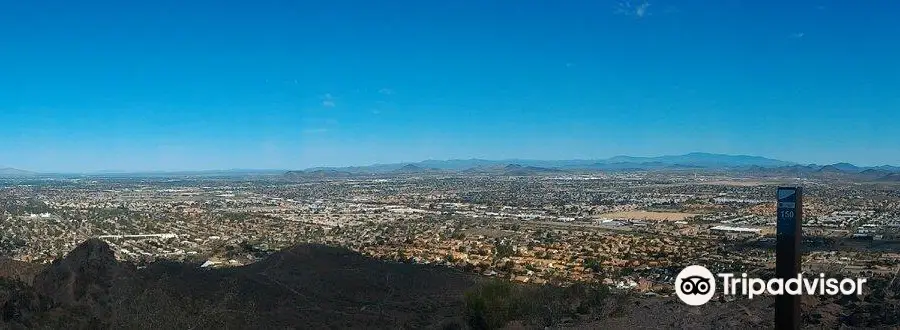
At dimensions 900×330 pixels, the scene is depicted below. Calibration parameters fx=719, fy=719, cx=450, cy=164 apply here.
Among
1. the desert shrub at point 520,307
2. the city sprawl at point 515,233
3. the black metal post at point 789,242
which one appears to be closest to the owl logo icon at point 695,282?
the black metal post at point 789,242

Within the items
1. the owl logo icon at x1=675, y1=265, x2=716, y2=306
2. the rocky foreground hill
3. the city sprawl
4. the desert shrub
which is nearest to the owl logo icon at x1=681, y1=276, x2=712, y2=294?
the owl logo icon at x1=675, y1=265, x2=716, y2=306

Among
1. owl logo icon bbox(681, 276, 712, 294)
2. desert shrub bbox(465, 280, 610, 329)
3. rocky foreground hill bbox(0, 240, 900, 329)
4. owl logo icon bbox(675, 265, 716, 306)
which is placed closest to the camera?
owl logo icon bbox(675, 265, 716, 306)

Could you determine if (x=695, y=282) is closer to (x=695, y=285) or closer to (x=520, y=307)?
(x=695, y=285)

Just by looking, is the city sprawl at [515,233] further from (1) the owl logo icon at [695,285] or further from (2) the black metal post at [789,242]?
(2) the black metal post at [789,242]

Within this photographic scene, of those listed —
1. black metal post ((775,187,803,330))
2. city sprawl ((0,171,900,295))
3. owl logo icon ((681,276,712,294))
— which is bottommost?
city sprawl ((0,171,900,295))

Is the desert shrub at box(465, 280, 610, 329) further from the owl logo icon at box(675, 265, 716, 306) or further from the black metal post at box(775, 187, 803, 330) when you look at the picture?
the black metal post at box(775, 187, 803, 330)

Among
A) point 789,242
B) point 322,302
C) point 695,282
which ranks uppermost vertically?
point 789,242

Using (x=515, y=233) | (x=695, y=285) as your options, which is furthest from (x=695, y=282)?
(x=515, y=233)
